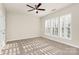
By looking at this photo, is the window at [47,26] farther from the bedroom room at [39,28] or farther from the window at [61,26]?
the window at [61,26]

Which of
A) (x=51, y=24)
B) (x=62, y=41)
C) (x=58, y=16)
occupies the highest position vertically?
(x=58, y=16)

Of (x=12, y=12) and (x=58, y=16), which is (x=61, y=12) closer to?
(x=58, y=16)

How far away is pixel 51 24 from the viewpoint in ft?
20.2

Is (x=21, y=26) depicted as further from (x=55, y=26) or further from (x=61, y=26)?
(x=61, y=26)

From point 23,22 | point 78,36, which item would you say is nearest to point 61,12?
point 78,36

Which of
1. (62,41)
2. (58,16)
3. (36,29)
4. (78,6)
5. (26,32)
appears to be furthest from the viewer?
(36,29)

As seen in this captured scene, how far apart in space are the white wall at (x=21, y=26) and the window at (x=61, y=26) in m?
1.36

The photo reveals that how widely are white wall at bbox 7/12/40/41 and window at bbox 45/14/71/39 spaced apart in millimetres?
1357

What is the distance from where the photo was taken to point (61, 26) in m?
5.05

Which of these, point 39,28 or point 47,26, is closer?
point 47,26

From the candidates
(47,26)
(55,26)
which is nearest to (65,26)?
(55,26)

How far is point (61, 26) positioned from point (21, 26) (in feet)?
9.38

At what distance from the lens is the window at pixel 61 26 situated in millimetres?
4500

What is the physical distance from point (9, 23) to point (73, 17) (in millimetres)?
3664
